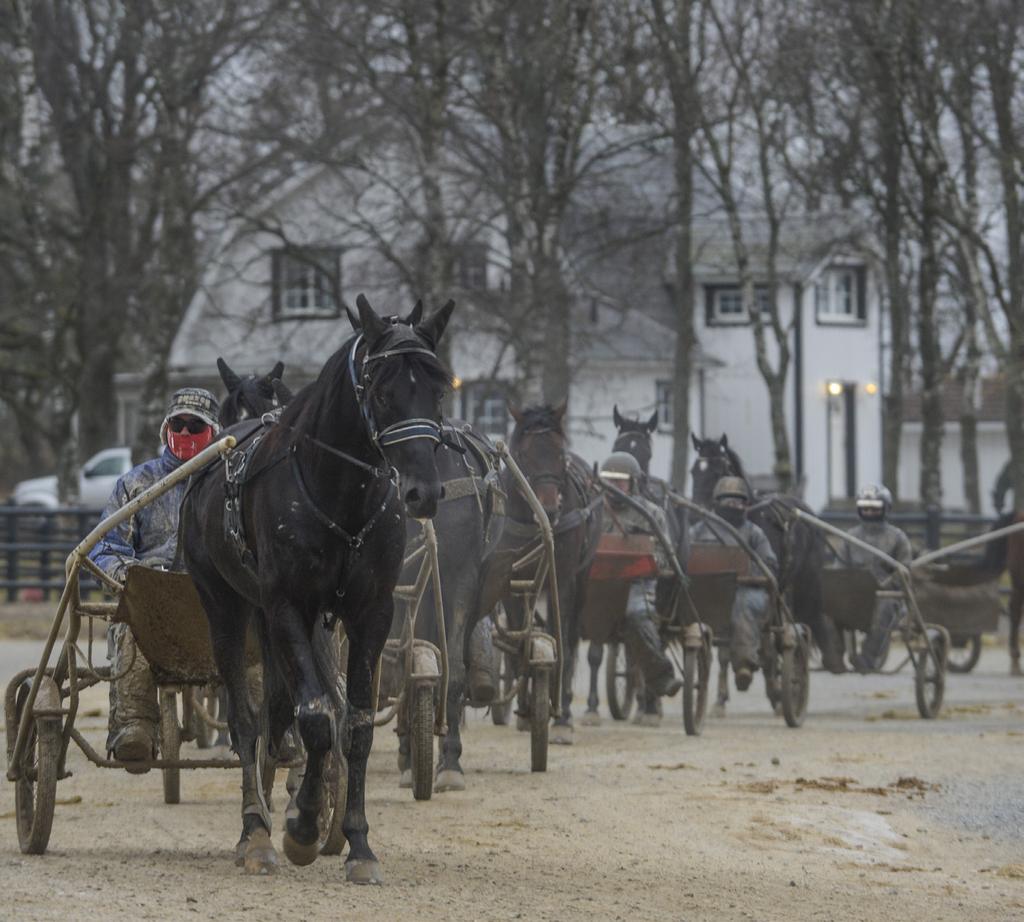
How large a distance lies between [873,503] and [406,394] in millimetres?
10989

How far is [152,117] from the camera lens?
32.0 meters

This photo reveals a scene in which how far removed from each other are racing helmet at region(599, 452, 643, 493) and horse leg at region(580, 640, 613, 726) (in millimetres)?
1100

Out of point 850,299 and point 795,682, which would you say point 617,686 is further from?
point 850,299

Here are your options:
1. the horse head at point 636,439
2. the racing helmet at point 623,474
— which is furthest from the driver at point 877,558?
the racing helmet at point 623,474

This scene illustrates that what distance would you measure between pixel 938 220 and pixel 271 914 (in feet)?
87.2

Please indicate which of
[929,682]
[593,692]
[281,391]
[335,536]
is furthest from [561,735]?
[335,536]

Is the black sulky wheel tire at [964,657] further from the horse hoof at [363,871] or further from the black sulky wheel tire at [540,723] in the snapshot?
the horse hoof at [363,871]

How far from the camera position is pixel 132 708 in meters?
8.91

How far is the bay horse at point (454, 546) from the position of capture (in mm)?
10734

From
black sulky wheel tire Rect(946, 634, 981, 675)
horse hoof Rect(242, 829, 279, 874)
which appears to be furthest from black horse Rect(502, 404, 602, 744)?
black sulky wheel tire Rect(946, 634, 981, 675)

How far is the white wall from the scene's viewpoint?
61.0 m

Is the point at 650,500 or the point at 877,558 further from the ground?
the point at 650,500

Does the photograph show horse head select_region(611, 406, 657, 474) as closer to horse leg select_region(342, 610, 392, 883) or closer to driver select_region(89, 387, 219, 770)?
driver select_region(89, 387, 219, 770)

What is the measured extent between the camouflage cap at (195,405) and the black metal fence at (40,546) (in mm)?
15324
